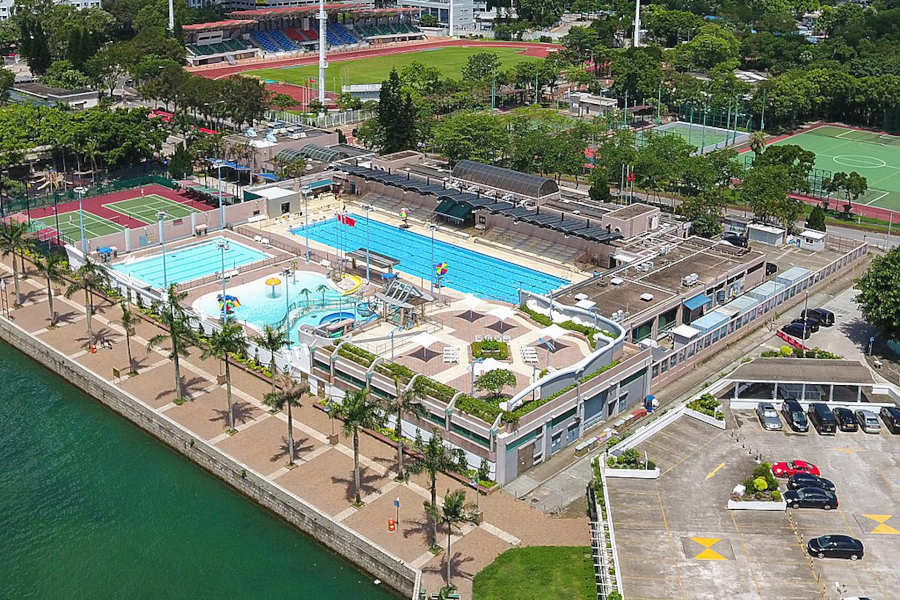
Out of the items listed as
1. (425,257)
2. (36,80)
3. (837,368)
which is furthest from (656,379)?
(36,80)

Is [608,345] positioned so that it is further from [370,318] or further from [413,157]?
[413,157]

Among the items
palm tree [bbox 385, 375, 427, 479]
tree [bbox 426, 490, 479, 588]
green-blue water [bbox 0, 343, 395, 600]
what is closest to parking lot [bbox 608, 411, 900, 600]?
tree [bbox 426, 490, 479, 588]

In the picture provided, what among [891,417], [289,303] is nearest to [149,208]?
[289,303]

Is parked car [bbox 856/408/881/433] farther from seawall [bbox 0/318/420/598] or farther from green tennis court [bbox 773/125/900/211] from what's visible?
green tennis court [bbox 773/125/900/211]

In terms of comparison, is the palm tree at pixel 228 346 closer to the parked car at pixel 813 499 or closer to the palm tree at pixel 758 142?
the parked car at pixel 813 499

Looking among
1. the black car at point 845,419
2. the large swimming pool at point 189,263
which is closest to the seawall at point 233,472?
the large swimming pool at point 189,263
